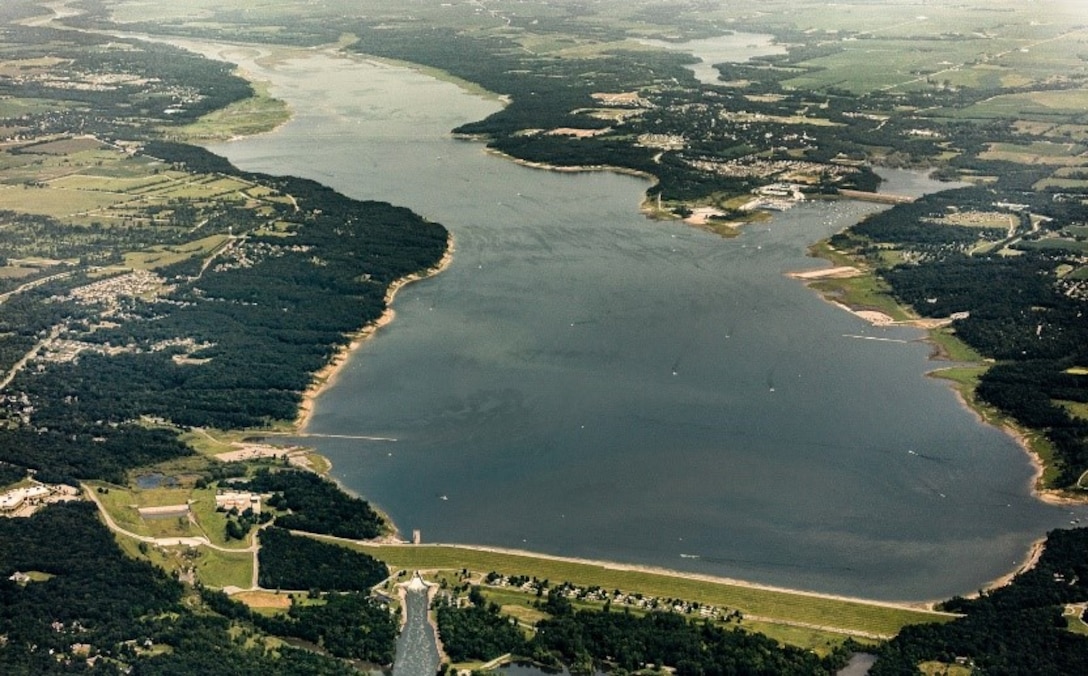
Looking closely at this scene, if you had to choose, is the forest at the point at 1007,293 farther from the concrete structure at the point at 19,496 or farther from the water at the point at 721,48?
the water at the point at 721,48

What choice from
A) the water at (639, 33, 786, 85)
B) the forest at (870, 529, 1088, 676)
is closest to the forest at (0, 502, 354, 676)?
the forest at (870, 529, 1088, 676)

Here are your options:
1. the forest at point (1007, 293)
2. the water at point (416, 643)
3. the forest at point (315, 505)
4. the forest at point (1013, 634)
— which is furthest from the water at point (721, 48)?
the water at point (416, 643)

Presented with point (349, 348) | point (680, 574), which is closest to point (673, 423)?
point (680, 574)

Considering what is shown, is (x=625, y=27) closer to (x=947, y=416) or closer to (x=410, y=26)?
(x=410, y=26)

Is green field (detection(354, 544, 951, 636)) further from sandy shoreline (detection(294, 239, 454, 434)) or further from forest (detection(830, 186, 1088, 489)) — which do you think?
forest (detection(830, 186, 1088, 489))

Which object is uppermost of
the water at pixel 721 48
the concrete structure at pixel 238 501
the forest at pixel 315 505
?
the water at pixel 721 48

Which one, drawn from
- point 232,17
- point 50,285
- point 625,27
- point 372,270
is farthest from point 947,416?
point 232,17
